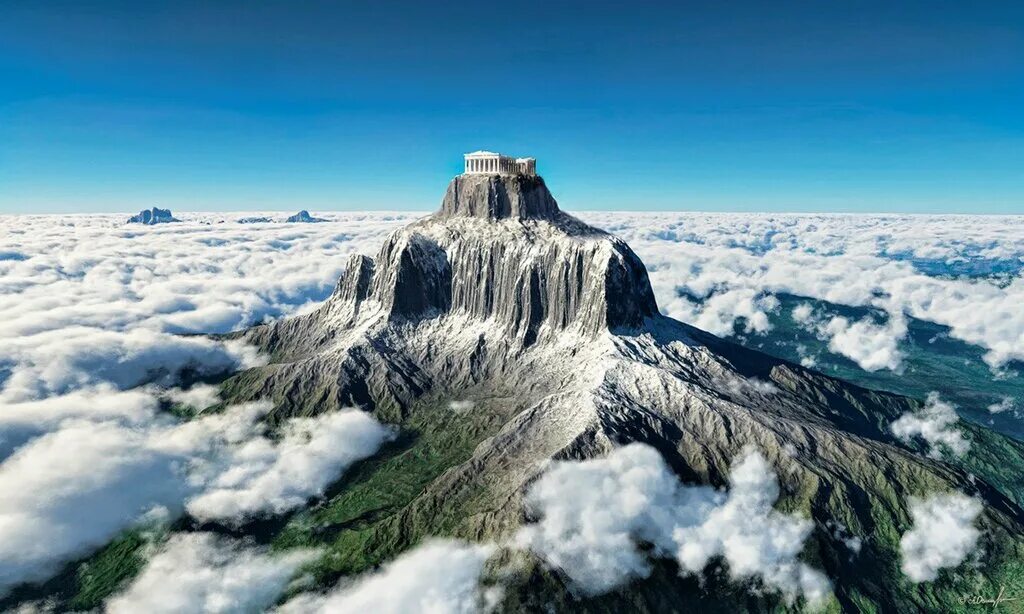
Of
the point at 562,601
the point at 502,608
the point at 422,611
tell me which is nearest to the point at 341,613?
the point at 422,611

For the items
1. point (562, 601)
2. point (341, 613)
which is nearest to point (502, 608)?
point (562, 601)

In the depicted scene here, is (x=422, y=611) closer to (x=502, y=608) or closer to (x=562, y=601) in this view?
(x=502, y=608)

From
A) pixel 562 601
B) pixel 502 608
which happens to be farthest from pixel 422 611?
pixel 562 601

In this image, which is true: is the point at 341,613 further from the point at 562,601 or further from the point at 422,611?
the point at 562,601

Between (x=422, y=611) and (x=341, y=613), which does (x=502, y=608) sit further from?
(x=341, y=613)
